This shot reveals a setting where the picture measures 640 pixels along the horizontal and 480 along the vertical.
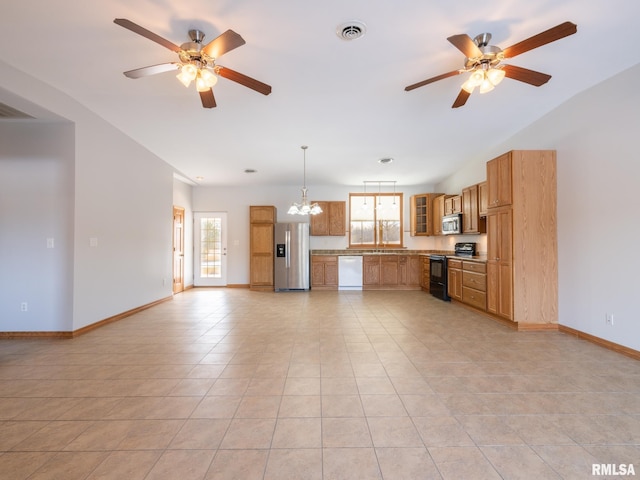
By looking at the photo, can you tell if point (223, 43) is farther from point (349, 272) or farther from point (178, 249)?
point (178, 249)

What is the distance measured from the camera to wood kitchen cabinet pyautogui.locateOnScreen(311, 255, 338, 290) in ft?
24.4

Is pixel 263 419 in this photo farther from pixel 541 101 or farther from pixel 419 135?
pixel 541 101

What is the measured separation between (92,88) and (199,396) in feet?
11.0

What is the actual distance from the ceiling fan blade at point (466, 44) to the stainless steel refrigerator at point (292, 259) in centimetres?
546

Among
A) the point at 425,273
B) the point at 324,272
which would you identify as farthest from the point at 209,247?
the point at 425,273

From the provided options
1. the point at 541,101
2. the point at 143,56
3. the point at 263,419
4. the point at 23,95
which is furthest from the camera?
the point at 541,101

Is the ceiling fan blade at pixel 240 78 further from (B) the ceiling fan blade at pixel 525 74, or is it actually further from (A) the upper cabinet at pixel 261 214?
(A) the upper cabinet at pixel 261 214

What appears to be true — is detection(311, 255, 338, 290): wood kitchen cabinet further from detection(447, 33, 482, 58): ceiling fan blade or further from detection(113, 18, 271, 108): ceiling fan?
detection(447, 33, 482, 58): ceiling fan blade

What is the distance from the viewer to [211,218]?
795 cm

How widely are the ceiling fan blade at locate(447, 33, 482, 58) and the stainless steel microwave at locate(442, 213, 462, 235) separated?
422 cm

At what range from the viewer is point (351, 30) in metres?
2.25

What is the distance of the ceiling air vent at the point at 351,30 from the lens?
2.19 m

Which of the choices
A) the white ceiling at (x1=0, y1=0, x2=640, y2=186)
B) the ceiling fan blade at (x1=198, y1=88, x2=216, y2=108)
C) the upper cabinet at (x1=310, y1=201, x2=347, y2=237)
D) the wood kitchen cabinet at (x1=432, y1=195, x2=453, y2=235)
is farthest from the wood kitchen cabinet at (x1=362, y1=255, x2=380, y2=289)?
the ceiling fan blade at (x1=198, y1=88, x2=216, y2=108)

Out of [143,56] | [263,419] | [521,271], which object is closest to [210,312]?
[263,419]
